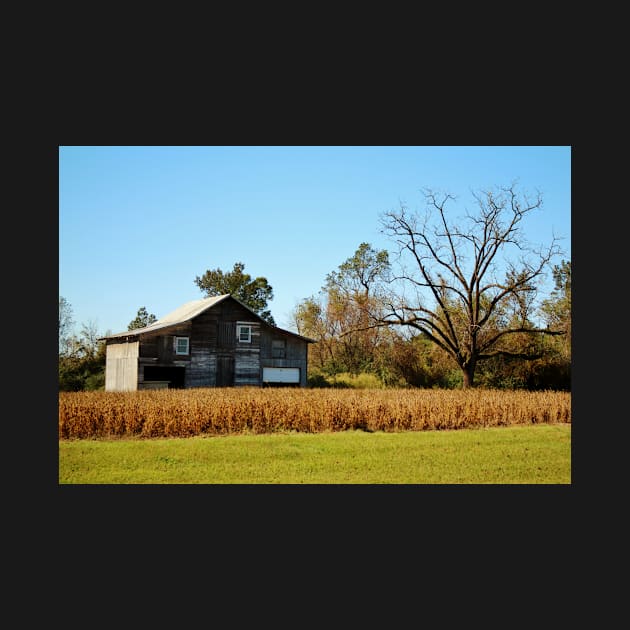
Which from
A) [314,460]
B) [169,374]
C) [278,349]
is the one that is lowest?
[314,460]

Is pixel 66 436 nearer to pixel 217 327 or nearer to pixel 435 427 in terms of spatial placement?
pixel 435 427

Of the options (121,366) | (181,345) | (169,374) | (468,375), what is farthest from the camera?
(121,366)

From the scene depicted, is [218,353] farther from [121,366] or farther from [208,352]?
[121,366]

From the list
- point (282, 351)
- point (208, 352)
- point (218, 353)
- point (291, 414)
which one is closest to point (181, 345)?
point (208, 352)

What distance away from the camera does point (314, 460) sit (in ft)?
38.4

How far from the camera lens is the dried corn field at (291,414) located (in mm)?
13594

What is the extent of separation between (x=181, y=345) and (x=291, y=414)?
1144 cm

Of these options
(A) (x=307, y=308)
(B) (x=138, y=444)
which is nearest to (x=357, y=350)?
(A) (x=307, y=308)

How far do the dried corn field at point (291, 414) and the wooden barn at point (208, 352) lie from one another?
772 cm

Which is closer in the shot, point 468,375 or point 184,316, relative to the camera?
point 468,375

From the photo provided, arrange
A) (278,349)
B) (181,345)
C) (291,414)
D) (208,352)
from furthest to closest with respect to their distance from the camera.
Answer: (278,349) < (208,352) < (181,345) < (291,414)

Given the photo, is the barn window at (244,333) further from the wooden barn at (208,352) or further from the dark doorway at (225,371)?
the dark doorway at (225,371)

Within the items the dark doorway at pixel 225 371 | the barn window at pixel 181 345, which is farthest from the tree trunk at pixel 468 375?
the barn window at pixel 181 345

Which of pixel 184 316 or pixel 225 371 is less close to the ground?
pixel 184 316
